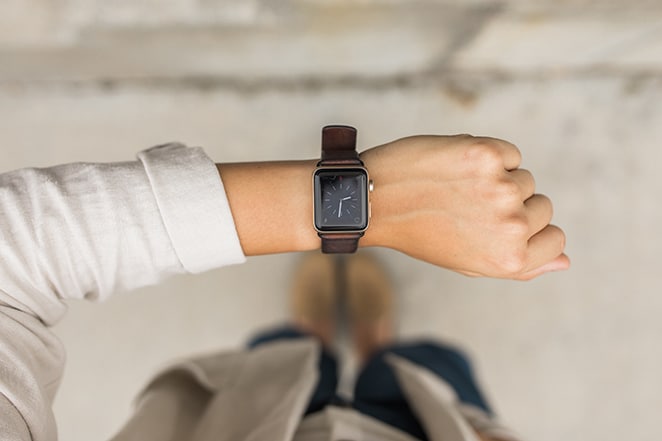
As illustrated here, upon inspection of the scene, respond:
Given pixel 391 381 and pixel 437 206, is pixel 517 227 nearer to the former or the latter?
pixel 437 206

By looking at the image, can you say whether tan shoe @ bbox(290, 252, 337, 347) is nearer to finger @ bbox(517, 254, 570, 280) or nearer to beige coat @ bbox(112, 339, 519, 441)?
beige coat @ bbox(112, 339, 519, 441)

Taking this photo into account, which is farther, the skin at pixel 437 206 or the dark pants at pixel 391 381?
the dark pants at pixel 391 381

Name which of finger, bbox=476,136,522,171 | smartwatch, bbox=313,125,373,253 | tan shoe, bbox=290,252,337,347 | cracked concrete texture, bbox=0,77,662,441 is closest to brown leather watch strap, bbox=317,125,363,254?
smartwatch, bbox=313,125,373,253

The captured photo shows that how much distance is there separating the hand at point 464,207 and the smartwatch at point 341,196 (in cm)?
3

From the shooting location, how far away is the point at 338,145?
0.55m

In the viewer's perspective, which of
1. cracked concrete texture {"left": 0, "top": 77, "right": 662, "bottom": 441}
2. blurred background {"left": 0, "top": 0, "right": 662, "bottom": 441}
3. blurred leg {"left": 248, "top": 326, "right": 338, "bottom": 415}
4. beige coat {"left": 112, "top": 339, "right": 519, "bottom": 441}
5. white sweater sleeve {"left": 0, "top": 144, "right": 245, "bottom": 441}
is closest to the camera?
white sweater sleeve {"left": 0, "top": 144, "right": 245, "bottom": 441}

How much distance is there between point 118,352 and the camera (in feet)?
4.40

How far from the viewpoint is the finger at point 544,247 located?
537mm

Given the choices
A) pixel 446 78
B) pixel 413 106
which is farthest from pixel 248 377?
pixel 446 78

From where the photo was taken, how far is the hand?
20.4 inches

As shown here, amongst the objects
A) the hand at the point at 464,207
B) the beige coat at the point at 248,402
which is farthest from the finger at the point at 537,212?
the beige coat at the point at 248,402

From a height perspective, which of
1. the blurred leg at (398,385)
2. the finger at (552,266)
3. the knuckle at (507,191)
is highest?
the knuckle at (507,191)

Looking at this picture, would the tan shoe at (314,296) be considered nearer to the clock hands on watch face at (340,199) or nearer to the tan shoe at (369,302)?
the tan shoe at (369,302)

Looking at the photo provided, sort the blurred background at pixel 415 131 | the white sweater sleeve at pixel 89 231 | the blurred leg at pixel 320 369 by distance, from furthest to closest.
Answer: the blurred background at pixel 415 131, the blurred leg at pixel 320 369, the white sweater sleeve at pixel 89 231
